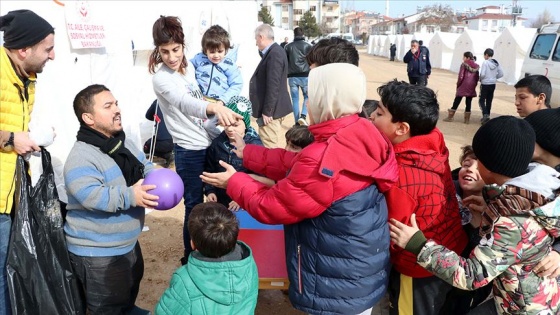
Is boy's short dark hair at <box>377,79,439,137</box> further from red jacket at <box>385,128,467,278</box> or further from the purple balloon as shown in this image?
the purple balloon

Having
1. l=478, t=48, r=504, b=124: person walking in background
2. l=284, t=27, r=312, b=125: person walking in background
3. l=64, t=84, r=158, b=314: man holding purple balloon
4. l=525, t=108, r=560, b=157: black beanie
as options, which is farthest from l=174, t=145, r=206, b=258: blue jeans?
l=478, t=48, r=504, b=124: person walking in background

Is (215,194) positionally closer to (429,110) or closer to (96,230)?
(96,230)

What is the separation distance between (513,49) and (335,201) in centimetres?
2178

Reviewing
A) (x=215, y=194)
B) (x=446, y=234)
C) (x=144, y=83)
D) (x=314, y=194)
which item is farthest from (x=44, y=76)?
(x=446, y=234)

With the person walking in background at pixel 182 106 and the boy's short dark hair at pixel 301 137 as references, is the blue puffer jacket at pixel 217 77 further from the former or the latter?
the boy's short dark hair at pixel 301 137

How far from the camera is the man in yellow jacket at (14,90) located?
2.33m

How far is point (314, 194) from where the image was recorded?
1854 millimetres

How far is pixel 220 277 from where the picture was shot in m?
1.97

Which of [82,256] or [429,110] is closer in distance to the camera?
[429,110]

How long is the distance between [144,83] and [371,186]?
617 centimetres

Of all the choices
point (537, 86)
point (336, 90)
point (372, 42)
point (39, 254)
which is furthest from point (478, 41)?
point (372, 42)

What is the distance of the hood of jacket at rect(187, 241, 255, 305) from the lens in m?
1.96

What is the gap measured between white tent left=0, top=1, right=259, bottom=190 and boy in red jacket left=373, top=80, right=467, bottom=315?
4178 millimetres

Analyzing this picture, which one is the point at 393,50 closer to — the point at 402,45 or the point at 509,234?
the point at 402,45
